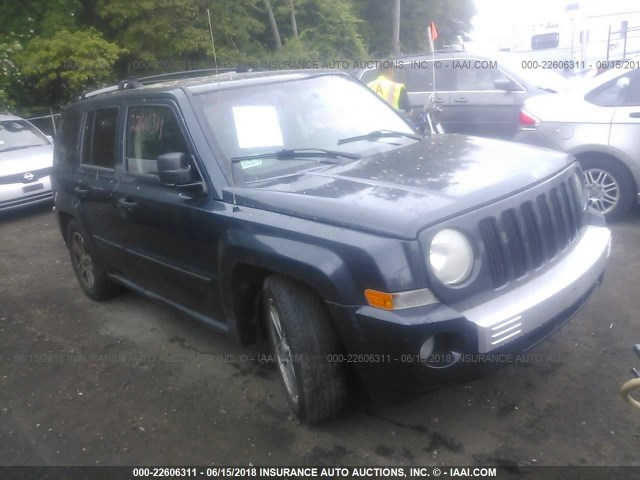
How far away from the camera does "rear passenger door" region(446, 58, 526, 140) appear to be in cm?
969

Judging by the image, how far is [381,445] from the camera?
10.7 ft

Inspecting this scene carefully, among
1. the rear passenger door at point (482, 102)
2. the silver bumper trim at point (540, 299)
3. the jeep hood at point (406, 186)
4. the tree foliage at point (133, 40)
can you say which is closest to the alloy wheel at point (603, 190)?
the jeep hood at point (406, 186)

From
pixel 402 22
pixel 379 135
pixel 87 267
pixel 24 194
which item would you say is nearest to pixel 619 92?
pixel 379 135

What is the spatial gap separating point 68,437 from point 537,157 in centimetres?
322

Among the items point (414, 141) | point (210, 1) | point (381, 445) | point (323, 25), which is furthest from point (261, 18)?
point (381, 445)

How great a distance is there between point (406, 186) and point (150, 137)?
1.94 metres

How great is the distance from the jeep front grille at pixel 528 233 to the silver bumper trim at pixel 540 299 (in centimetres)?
8

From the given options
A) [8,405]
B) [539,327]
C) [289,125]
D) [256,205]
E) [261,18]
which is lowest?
[8,405]

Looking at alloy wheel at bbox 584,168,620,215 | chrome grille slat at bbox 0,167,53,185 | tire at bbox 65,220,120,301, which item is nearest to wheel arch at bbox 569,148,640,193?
alloy wheel at bbox 584,168,620,215

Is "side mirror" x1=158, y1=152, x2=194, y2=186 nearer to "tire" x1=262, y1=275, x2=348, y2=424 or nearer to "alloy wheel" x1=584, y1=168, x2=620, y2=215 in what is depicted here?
"tire" x1=262, y1=275, x2=348, y2=424

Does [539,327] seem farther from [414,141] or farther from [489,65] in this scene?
[489,65]

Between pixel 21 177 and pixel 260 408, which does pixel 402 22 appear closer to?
pixel 21 177

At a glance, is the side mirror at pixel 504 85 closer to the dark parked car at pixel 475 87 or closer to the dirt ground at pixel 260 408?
the dark parked car at pixel 475 87

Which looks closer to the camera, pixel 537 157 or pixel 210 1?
pixel 537 157
